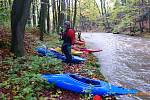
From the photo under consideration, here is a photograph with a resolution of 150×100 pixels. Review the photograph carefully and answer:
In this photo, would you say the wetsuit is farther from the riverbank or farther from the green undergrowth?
the green undergrowth

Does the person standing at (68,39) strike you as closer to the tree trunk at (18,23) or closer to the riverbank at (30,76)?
the riverbank at (30,76)

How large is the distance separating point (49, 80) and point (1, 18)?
12.9 m

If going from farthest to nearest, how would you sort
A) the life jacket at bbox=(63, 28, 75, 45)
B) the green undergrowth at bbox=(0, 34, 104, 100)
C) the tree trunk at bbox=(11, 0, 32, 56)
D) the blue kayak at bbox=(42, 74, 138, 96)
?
the life jacket at bbox=(63, 28, 75, 45)
the tree trunk at bbox=(11, 0, 32, 56)
the blue kayak at bbox=(42, 74, 138, 96)
the green undergrowth at bbox=(0, 34, 104, 100)

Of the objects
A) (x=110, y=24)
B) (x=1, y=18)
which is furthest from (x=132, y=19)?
(x=1, y=18)

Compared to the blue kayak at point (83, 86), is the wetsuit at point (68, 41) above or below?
above

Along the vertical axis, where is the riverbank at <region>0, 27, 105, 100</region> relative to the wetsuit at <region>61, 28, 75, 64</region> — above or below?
below

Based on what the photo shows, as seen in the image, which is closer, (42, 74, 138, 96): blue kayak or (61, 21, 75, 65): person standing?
(42, 74, 138, 96): blue kayak

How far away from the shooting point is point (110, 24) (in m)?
73.4

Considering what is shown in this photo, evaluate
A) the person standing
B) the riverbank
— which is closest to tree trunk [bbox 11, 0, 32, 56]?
the riverbank

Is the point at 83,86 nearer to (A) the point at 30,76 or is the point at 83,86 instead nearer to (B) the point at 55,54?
(A) the point at 30,76

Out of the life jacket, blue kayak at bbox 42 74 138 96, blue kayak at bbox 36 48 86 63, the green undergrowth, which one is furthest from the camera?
blue kayak at bbox 36 48 86 63

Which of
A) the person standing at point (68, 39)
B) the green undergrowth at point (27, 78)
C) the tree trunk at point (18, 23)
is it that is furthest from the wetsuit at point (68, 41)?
the tree trunk at point (18, 23)

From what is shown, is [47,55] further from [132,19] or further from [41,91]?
[132,19]

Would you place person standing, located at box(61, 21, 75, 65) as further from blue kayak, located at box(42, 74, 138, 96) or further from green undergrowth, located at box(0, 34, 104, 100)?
blue kayak, located at box(42, 74, 138, 96)
